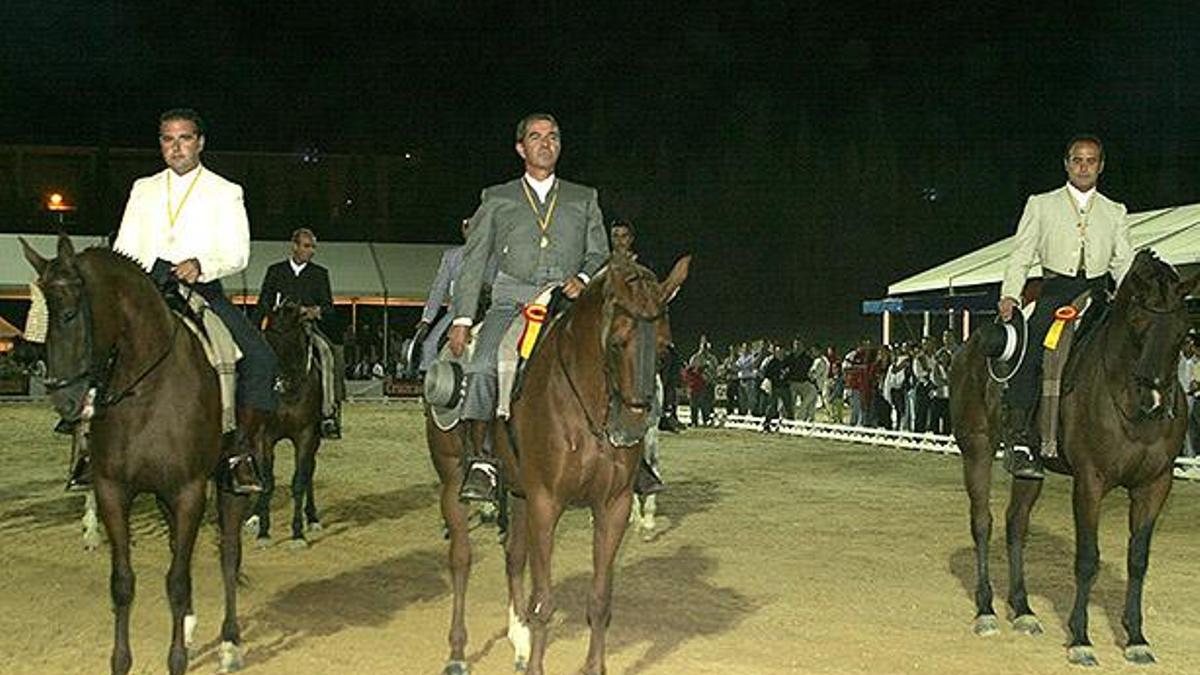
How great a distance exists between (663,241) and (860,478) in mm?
27451

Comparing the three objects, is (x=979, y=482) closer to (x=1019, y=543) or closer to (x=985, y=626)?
(x=1019, y=543)

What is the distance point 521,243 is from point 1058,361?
3.54 m

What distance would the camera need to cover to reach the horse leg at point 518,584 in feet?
25.2

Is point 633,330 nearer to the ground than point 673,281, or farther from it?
nearer to the ground

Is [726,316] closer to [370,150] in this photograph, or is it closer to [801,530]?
[370,150]

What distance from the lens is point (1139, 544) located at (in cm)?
839

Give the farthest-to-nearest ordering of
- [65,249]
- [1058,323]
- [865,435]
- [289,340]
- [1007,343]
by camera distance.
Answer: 1. [865,435]
2. [289,340]
3. [1007,343]
4. [1058,323]
5. [65,249]

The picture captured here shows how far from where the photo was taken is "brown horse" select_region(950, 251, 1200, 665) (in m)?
8.00

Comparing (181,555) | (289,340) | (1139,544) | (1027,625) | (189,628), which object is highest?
(289,340)

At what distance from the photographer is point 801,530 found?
14.0 metres

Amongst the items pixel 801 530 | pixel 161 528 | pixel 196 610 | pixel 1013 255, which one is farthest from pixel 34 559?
pixel 1013 255

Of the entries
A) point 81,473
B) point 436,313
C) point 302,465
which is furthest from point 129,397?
point 302,465

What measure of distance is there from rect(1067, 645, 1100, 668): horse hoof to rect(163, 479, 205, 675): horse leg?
499 centimetres

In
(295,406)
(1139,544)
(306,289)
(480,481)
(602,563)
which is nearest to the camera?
(602,563)
